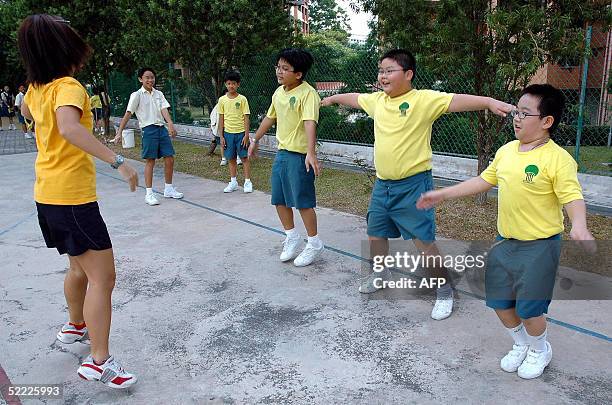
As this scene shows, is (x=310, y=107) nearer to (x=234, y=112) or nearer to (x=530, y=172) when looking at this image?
(x=530, y=172)

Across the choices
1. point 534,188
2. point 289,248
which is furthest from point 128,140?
point 534,188

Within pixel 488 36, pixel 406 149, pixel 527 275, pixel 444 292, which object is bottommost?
→ pixel 444 292

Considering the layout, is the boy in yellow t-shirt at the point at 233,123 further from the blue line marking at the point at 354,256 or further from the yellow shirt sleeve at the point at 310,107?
the yellow shirt sleeve at the point at 310,107

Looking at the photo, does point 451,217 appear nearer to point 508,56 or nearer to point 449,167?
point 508,56

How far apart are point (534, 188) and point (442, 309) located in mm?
1183

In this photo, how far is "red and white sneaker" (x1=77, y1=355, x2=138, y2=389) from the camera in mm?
2543

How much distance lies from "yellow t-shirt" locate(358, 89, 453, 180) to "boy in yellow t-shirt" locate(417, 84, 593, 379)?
698 millimetres

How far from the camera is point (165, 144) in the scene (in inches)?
265

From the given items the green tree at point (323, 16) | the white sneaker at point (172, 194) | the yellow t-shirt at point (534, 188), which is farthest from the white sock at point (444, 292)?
the green tree at point (323, 16)

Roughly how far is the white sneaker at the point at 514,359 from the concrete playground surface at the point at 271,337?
0.11 feet

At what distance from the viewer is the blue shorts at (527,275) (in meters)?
2.42

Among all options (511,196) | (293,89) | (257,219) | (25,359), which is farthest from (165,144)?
(511,196)

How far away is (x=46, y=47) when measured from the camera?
2326mm

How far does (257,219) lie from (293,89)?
2.00 metres
